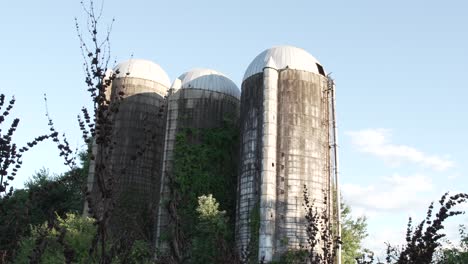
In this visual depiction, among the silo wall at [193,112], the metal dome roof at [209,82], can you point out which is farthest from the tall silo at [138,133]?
the metal dome roof at [209,82]

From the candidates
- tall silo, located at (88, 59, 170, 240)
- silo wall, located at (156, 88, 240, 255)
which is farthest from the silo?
tall silo, located at (88, 59, 170, 240)

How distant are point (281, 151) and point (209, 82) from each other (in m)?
14.3

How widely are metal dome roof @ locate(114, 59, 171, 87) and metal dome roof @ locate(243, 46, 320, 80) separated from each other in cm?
1359

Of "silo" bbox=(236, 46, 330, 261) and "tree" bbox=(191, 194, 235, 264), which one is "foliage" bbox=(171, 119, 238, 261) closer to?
"tree" bbox=(191, 194, 235, 264)

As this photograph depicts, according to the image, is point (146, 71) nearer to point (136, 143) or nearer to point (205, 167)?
point (136, 143)

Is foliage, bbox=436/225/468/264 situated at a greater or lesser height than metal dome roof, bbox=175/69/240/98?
lesser

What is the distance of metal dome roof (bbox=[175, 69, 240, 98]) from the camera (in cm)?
5022

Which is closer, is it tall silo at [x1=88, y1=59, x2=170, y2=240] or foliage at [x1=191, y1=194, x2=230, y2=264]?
foliage at [x1=191, y1=194, x2=230, y2=264]

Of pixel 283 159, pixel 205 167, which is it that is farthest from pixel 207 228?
pixel 283 159

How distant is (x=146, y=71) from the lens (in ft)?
180

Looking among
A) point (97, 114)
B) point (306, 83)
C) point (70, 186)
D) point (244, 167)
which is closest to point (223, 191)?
point (244, 167)

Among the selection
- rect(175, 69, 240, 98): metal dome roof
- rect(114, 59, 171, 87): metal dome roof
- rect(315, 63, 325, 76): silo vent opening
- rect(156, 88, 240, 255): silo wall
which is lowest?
rect(156, 88, 240, 255): silo wall

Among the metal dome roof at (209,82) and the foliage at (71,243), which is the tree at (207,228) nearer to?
the foliage at (71,243)

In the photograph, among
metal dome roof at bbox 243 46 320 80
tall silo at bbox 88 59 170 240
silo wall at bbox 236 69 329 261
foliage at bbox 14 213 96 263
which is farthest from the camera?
tall silo at bbox 88 59 170 240
